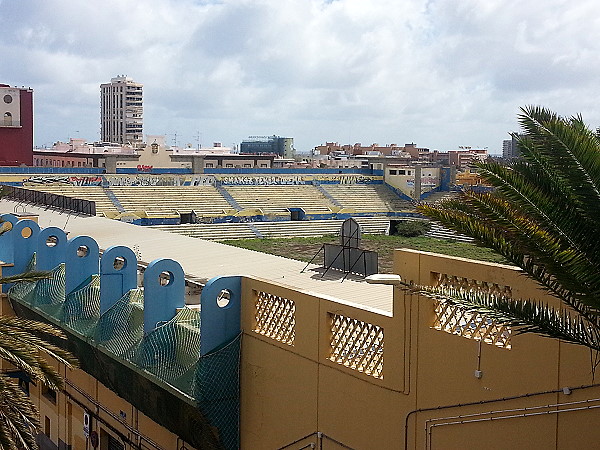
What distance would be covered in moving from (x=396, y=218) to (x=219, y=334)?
47.6 metres

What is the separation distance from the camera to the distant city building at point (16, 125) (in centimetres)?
6356

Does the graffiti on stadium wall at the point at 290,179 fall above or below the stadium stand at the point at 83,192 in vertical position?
above

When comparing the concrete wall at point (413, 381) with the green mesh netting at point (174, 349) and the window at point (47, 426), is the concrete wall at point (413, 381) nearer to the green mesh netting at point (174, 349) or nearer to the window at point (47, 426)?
the green mesh netting at point (174, 349)

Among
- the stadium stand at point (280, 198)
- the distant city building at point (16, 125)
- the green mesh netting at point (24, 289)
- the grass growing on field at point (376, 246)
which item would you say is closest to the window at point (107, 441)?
the green mesh netting at point (24, 289)

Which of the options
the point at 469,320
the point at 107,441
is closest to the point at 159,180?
the point at 107,441

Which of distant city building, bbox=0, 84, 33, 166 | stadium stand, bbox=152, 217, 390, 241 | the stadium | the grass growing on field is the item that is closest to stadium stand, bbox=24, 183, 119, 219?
stadium stand, bbox=152, 217, 390, 241

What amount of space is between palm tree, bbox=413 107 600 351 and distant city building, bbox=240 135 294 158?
4612 inches

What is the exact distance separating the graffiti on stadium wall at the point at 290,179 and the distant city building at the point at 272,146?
59.4 m

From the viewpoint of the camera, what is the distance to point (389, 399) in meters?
7.43

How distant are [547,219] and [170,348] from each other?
5.96m

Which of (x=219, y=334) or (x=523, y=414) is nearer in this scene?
(x=523, y=414)

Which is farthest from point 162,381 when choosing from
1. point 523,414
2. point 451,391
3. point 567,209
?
point 567,209

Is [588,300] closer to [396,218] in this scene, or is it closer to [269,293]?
[269,293]

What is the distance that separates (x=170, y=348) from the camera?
32.6ft
